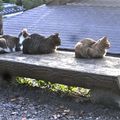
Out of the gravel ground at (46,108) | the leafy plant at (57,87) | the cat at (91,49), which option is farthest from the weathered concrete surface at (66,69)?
the leafy plant at (57,87)

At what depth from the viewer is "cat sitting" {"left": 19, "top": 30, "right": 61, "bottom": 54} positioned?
5848 mm

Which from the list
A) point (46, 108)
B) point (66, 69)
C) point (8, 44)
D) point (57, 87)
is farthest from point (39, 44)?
point (46, 108)

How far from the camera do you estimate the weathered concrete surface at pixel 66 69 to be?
15.0ft

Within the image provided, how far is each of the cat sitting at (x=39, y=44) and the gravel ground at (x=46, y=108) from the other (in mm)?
628

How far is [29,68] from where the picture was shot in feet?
17.0

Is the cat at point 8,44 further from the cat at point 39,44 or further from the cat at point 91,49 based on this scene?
the cat at point 91,49

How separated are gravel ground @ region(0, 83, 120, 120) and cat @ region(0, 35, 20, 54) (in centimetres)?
81

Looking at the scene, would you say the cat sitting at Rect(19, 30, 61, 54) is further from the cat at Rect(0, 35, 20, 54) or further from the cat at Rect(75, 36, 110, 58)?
the cat at Rect(75, 36, 110, 58)

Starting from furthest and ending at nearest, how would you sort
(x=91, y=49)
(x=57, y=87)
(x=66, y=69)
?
(x=57, y=87) < (x=91, y=49) < (x=66, y=69)

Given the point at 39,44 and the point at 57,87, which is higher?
the point at 39,44

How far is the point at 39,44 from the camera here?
5.87 metres

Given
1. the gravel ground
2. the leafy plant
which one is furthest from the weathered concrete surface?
the leafy plant

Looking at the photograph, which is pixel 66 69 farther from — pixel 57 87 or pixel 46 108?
pixel 57 87

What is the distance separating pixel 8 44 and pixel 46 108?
1.67m
